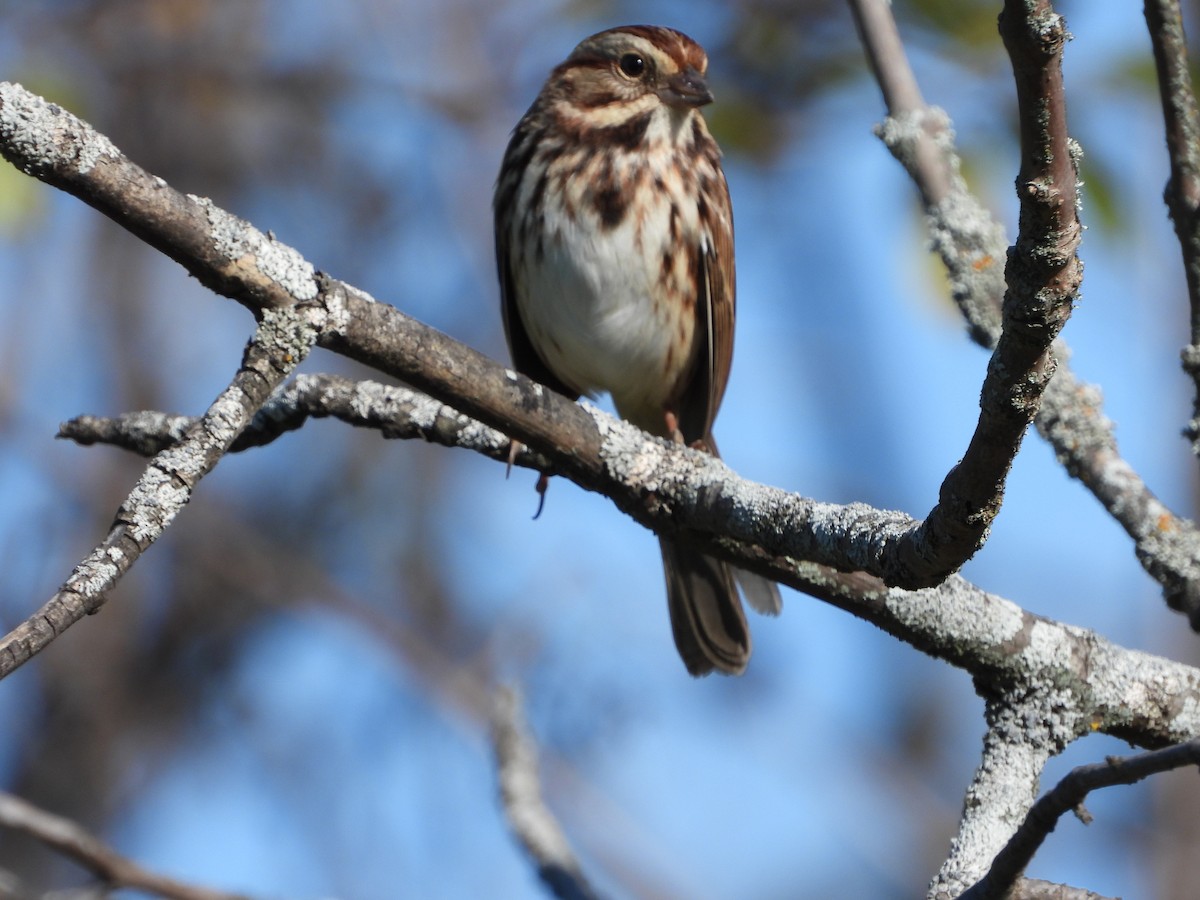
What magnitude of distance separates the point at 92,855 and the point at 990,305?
1757 mm

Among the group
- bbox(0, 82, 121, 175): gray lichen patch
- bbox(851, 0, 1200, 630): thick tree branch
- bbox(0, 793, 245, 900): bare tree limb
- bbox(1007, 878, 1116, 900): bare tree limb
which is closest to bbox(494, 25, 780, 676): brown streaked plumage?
bbox(851, 0, 1200, 630): thick tree branch

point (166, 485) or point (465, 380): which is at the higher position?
point (465, 380)

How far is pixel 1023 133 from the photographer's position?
140 centimetres

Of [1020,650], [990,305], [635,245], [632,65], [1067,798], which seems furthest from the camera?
[632,65]

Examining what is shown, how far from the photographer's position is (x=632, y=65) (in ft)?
13.0

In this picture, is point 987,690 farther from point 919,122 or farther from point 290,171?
point 290,171

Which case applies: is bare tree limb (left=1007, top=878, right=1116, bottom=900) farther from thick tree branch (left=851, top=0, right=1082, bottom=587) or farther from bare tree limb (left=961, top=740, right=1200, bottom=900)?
thick tree branch (left=851, top=0, right=1082, bottom=587)

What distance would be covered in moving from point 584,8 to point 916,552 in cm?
280

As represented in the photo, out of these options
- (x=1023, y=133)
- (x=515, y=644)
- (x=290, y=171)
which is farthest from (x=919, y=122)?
(x=290, y=171)

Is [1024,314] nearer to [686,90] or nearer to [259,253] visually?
[259,253]

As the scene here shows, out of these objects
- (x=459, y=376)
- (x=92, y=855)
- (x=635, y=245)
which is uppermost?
(x=635, y=245)

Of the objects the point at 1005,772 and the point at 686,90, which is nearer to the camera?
the point at 1005,772

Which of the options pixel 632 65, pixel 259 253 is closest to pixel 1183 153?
pixel 259 253

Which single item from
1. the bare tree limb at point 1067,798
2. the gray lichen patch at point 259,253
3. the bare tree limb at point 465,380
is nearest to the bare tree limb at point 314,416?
the bare tree limb at point 465,380
